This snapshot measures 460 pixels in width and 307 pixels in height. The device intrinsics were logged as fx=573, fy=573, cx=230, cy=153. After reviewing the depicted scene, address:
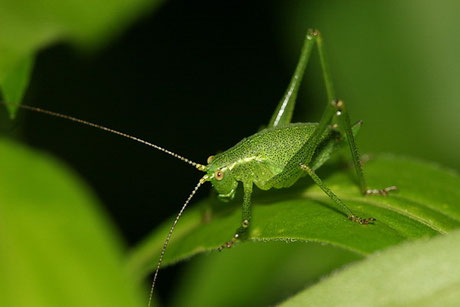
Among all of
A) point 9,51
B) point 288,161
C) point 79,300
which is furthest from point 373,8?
point 79,300

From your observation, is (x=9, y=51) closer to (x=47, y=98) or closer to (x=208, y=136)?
(x=47, y=98)

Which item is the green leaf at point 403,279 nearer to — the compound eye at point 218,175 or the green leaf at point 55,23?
the compound eye at point 218,175

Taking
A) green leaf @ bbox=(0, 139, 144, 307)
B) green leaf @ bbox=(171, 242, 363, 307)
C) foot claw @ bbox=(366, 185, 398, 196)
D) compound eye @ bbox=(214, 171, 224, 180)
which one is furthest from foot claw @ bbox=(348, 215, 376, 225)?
green leaf @ bbox=(171, 242, 363, 307)

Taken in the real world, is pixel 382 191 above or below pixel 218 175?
below

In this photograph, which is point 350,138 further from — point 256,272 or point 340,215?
point 256,272

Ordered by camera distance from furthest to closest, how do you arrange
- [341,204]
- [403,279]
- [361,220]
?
[341,204] < [361,220] < [403,279]

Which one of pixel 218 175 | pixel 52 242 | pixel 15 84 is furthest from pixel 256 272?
pixel 15 84
